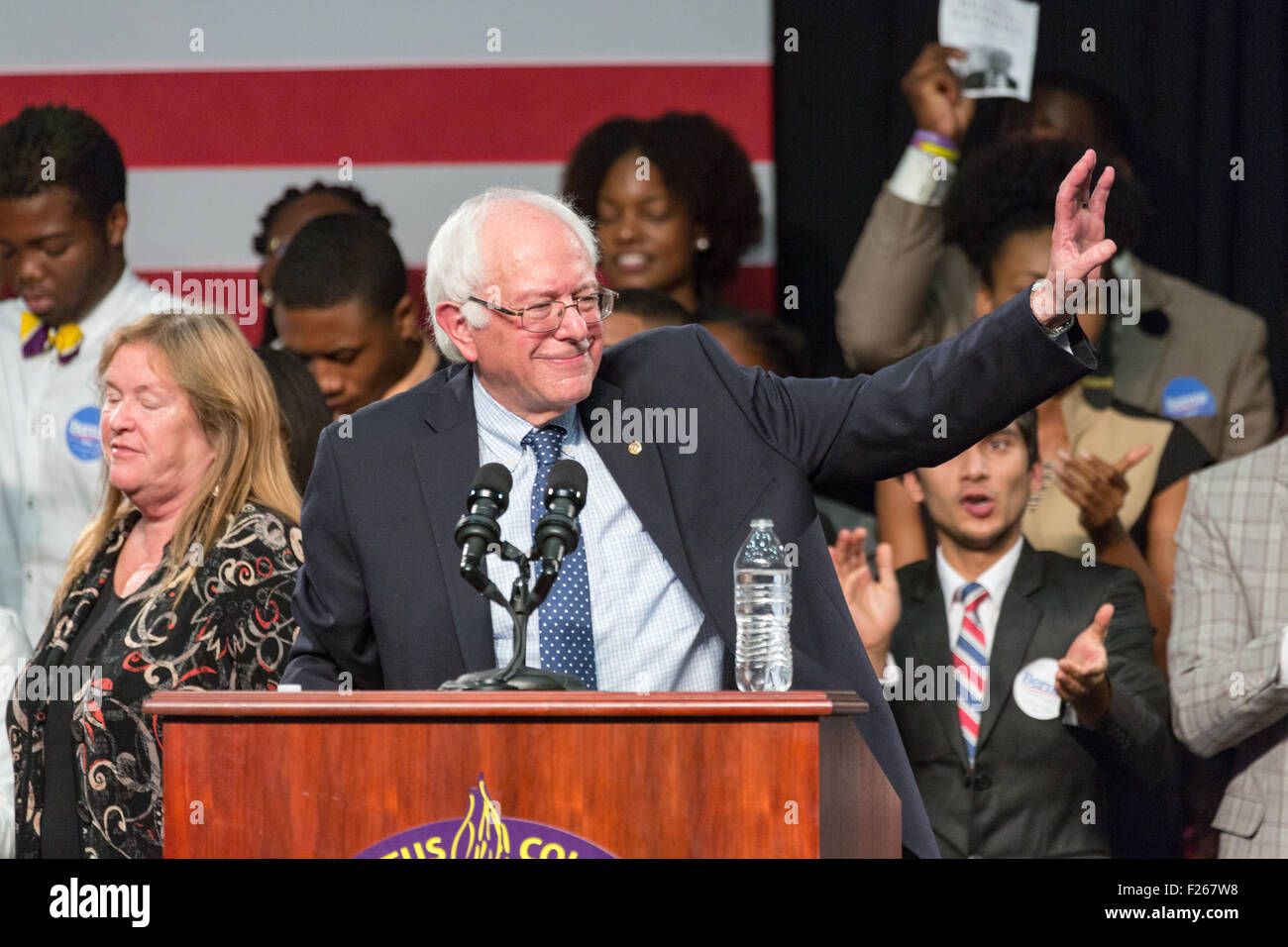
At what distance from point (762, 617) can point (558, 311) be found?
0.58 m

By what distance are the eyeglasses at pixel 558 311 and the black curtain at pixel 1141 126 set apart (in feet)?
7.26

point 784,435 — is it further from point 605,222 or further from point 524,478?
point 605,222

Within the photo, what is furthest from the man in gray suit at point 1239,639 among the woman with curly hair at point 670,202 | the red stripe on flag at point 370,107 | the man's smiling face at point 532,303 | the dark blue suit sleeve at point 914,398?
the man's smiling face at point 532,303

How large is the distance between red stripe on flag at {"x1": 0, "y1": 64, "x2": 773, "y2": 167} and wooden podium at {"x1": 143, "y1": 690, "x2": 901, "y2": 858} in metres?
3.27

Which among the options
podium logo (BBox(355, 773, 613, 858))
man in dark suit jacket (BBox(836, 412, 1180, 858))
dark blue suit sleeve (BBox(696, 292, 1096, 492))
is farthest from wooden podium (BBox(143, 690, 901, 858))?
man in dark suit jacket (BBox(836, 412, 1180, 858))

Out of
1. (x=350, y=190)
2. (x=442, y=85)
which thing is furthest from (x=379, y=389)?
(x=442, y=85)

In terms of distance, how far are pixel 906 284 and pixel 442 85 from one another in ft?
5.19

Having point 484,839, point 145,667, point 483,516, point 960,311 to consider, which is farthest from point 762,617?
point 960,311

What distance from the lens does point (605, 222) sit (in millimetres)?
4781

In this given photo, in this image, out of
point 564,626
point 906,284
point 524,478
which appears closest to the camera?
point 564,626

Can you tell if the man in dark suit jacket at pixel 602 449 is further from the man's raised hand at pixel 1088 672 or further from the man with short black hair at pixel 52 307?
the man with short black hair at pixel 52 307

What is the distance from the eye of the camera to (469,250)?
2719 mm

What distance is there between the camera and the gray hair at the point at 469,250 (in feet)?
8.85

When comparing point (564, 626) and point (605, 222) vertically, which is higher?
point (605, 222)
